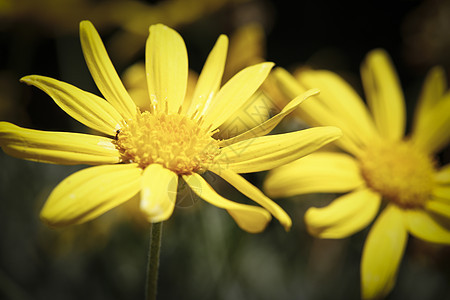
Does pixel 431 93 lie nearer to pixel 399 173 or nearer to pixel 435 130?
pixel 435 130

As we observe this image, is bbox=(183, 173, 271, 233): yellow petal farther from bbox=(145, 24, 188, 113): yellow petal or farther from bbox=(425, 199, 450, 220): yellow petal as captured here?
bbox=(425, 199, 450, 220): yellow petal

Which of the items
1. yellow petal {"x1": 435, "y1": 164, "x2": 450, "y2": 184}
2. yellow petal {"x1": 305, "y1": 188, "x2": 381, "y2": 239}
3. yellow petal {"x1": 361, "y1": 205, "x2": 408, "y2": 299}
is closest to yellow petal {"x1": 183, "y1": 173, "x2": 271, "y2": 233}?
yellow petal {"x1": 305, "y1": 188, "x2": 381, "y2": 239}

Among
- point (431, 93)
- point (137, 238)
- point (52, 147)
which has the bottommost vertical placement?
point (137, 238)

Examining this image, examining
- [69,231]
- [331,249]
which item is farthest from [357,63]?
[69,231]

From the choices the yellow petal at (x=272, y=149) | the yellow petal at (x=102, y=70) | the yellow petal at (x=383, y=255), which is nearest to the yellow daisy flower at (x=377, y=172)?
the yellow petal at (x=383, y=255)

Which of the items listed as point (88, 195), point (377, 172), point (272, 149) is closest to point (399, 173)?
point (377, 172)
